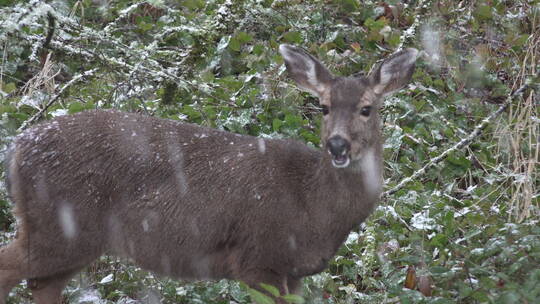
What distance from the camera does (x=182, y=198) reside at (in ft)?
20.0

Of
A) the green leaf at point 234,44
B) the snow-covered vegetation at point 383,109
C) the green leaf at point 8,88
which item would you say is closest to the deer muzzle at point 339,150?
the snow-covered vegetation at point 383,109

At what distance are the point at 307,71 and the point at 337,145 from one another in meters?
0.91

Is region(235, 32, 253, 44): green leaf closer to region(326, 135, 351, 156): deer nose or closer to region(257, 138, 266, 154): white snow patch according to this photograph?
region(257, 138, 266, 154): white snow patch

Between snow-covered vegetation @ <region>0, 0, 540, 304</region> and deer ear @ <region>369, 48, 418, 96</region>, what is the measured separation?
44.9 inches

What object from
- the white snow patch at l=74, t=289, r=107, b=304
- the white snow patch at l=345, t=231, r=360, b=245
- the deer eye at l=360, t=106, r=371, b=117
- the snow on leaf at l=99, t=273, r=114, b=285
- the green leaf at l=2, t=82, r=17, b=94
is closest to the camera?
the deer eye at l=360, t=106, r=371, b=117

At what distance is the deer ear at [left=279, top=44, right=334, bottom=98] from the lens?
6.50m

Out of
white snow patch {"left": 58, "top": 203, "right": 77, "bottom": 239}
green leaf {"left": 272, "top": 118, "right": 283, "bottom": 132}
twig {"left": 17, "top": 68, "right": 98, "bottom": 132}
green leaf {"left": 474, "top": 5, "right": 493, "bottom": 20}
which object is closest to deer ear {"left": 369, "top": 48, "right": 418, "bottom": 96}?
green leaf {"left": 272, "top": 118, "right": 283, "bottom": 132}

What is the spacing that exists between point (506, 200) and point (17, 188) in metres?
4.01

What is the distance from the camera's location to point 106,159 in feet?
19.7

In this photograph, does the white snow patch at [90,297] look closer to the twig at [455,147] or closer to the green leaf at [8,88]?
the twig at [455,147]

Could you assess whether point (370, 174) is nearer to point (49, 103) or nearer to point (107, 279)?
point (107, 279)

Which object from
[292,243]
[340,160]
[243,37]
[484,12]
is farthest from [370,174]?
[484,12]

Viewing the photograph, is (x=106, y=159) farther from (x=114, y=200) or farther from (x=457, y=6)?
(x=457, y=6)

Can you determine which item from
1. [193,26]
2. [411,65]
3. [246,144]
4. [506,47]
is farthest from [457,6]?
[246,144]
